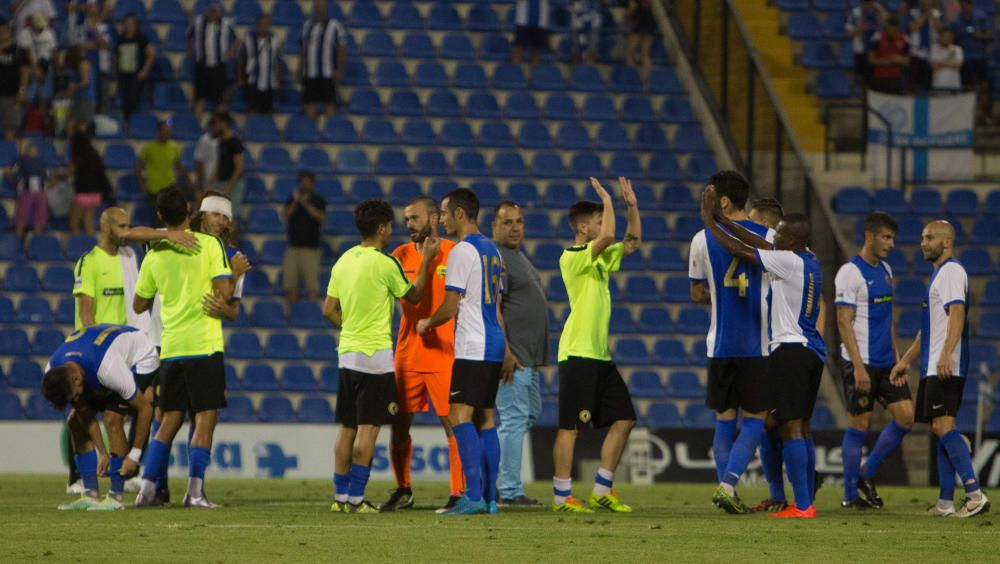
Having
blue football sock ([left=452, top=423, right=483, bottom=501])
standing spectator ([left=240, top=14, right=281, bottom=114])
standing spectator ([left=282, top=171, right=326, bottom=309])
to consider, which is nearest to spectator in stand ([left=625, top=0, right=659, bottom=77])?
standing spectator ([left=240, top=14, right=281, bottom=114])

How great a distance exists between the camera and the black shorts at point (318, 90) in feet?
81.0

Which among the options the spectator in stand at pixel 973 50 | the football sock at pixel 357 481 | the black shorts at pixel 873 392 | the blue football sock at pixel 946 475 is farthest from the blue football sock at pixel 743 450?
the spectator in stand at pixel 973 50

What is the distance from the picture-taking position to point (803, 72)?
26375 millimetres

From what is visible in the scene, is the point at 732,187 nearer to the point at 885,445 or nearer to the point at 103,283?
the point at 885,445

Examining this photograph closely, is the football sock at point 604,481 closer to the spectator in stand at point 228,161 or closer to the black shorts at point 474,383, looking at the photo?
the black shorts at point 474,383

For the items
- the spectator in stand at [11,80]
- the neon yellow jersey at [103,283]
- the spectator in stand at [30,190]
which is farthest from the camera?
the spectator in stand at [11,80]

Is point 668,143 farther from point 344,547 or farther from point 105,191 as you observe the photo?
point 344,547

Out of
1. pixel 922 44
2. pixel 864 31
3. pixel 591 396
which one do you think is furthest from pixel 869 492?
pixel 922 44

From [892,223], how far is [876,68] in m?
12.0

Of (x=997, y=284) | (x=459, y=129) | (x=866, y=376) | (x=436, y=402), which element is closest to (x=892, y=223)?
(x=866, y=376)

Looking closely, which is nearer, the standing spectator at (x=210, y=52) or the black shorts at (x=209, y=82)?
the standing spectator at (x=210, y=52)

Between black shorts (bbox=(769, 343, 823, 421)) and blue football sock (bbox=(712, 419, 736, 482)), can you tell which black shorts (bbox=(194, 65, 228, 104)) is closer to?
blue football sock (bbox=(712, 419, 736, 482))

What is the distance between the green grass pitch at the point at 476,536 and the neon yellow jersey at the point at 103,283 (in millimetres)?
2018

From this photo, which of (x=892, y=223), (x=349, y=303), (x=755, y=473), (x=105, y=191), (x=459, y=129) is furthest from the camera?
(x=459, y=129)
